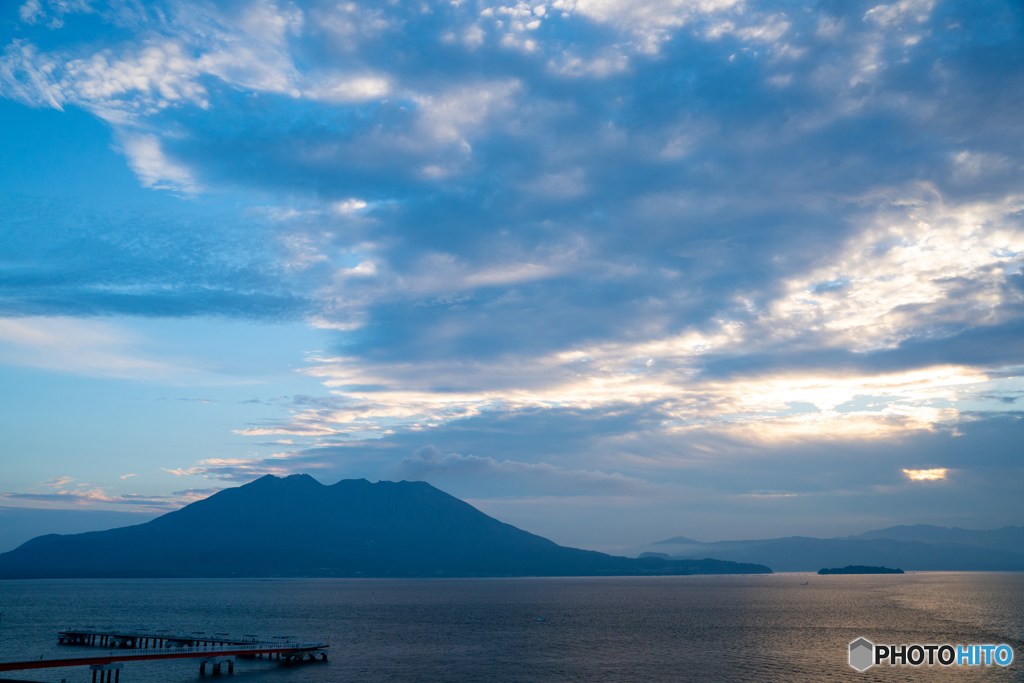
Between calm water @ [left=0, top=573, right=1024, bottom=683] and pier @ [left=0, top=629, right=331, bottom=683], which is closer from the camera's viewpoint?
pier @ [left=0, top=629, right=331, bottom=683]

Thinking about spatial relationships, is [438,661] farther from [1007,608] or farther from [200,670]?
[1007,608]

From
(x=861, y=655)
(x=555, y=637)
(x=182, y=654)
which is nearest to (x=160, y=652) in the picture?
(x=182, y=654)

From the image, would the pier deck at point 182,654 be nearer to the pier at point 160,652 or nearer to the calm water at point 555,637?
the pier at point 160,652

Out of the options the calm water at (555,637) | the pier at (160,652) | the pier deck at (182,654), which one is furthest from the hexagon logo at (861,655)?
the pier at (160,652)

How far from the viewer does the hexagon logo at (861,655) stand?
80438mm

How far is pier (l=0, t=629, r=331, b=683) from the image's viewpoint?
67688 millimetres

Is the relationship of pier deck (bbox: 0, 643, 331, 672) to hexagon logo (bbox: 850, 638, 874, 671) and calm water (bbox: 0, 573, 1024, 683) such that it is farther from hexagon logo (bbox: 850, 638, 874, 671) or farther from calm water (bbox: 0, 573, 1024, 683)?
hexagon logo (bbox: 850, 638, 874, 671)

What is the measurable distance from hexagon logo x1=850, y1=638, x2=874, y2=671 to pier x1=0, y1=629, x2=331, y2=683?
6968 centimetres

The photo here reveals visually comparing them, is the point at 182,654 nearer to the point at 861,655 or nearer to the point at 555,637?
the point at 555,637

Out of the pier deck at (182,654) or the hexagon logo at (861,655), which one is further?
the hexagon logo at (861,655)

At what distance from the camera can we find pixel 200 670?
8038 centimetres

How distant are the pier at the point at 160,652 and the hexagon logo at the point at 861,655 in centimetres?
6968

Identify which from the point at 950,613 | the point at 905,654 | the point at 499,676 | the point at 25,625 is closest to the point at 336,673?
the point at 499,676

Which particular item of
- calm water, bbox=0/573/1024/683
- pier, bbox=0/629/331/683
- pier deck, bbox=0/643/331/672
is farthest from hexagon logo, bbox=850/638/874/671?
pier, bbox=0/629/331/683
